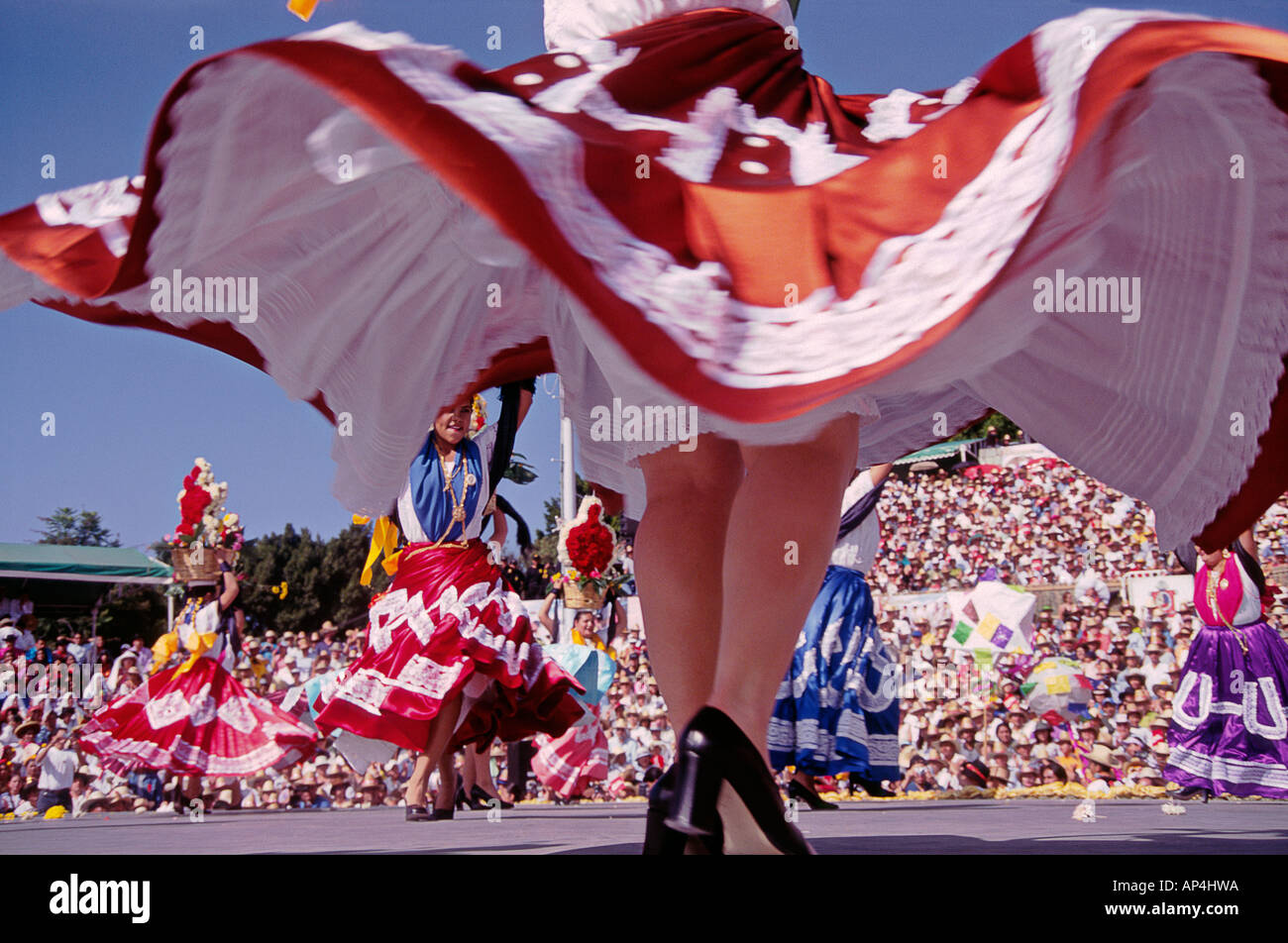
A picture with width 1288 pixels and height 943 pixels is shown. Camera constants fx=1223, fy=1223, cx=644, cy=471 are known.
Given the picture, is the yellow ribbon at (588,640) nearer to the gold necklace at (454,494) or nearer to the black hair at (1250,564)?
the gold necklace at (454,494)

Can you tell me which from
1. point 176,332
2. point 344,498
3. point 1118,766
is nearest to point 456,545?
point 344,498

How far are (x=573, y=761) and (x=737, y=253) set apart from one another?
19.7ft

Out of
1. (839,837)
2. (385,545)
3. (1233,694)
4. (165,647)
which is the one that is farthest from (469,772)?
(839,837)

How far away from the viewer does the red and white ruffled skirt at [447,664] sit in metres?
4.30

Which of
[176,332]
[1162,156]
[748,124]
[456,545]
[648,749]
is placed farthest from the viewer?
[648,749]

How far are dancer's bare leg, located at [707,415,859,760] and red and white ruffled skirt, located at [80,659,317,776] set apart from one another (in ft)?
18.4

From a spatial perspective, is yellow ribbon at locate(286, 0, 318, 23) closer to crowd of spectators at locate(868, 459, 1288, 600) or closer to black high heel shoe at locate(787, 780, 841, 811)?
black high heel shoe at locate(787, 780, 841, 811)

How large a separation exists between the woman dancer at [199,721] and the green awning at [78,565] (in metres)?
10.9

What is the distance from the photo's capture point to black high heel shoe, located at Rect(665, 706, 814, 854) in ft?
4.94

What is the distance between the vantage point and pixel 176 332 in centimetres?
207

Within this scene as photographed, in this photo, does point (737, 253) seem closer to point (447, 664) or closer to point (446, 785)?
point (447, 664)

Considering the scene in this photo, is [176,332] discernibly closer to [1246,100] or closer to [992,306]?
[992,306]

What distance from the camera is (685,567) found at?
1851 mm

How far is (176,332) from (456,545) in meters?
2.72
